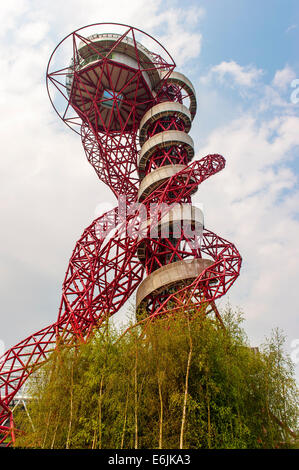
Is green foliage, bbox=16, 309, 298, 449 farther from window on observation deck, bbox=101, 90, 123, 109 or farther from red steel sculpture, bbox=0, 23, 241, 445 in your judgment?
window on observation deck, bbox=101, 90, 123, 109

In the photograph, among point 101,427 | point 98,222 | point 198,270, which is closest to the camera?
point 101,427

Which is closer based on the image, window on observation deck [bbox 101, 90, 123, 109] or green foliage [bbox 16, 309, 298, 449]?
green foliage [bbox 16, 309, 298, 449]

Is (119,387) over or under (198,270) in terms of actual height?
under

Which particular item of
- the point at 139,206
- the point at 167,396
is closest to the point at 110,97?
the point at 139,206

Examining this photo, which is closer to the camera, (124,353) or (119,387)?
(119,387)

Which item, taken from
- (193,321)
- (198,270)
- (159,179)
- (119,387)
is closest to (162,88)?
(159,179)

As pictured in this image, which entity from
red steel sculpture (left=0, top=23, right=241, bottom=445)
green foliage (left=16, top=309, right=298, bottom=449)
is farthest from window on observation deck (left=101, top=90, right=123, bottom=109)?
green foliage (left=16, top=309, right=298, bottom=449)

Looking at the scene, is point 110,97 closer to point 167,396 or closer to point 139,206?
point 139,206

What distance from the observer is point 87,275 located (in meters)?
24.9

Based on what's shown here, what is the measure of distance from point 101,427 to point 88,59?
29.2 m

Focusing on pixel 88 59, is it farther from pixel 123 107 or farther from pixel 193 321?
pixel 193 321

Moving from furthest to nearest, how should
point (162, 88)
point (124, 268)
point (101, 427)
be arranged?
1. point (162, 88)
2. point (124, 268)
3. point (101, 427)

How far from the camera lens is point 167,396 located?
420 inches

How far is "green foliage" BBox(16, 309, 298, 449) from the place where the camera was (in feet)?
33.6
